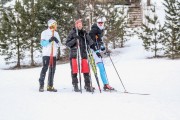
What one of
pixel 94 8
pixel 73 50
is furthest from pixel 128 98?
pixel 94 8

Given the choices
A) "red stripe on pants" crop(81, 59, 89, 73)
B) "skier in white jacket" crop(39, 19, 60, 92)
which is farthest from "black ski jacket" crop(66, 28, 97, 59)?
"skier in white jacket" crop(39, 19, 60, 92)

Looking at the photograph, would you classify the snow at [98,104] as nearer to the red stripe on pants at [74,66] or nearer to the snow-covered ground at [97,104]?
the snow-covered ground at [97,104]

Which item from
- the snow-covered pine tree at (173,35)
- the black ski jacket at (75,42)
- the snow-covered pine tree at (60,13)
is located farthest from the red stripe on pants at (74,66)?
the snow-covered pine tree at (60,13)

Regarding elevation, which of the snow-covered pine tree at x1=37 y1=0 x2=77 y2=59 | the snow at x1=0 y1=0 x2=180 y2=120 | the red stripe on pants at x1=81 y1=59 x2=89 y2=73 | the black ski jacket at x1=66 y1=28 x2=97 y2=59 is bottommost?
the snow at x1=0 y1=0 x2=180 y2=120

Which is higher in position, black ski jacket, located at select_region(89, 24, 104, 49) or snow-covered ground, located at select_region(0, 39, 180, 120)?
black ski jacket, located at select_region(89, 24, 104, 49)

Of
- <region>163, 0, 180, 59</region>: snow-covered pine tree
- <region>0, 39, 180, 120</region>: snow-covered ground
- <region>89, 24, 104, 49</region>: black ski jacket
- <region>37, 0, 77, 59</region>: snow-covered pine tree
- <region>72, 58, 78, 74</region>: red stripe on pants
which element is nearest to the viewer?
<region>0, 39, 180, 120</region>: snow-covered ground

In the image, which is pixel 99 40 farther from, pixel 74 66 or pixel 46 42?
pixel 46 42

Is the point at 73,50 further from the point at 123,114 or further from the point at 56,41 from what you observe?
the point at 123,114

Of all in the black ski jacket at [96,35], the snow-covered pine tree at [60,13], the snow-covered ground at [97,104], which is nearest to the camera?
the snow-covered ground at [97,104]

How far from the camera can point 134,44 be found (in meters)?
26.0

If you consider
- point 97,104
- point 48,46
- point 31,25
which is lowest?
point 97,104

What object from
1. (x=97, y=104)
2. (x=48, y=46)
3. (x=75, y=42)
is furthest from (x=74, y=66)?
(x=97, y=104)

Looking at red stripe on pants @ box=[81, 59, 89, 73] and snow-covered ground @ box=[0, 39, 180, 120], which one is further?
red stripe on pants @ box=[81, 59, 89, 73]

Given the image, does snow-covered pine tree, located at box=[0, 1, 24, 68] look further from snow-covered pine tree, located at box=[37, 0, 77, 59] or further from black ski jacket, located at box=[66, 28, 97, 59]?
black ski jacket, located at box=[66, 28, 97, 59]
